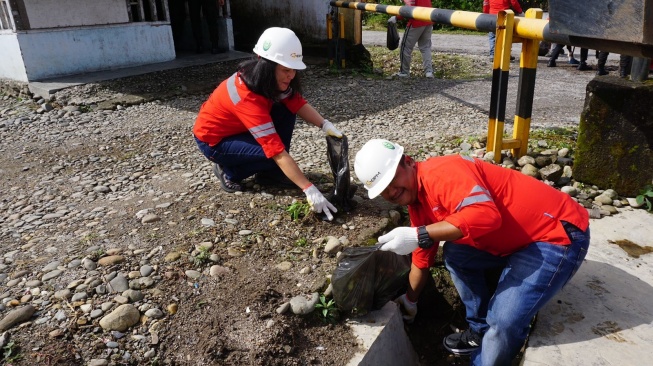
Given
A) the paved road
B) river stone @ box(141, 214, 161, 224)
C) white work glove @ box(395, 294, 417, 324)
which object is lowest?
white work glove @ box(395, 294, 417, 324)

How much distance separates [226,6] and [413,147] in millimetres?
6270

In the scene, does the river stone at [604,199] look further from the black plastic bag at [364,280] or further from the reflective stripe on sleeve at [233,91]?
the reflective stripe on sleeve at [233,91]

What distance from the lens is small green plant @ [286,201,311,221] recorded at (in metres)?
3.41

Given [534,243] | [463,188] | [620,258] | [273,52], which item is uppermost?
[273,52]

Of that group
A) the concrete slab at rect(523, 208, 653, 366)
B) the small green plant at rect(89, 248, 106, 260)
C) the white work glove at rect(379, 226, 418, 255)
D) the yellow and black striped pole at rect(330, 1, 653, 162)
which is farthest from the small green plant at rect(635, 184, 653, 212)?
the small green plant at rect(89, 248, 106, 260)

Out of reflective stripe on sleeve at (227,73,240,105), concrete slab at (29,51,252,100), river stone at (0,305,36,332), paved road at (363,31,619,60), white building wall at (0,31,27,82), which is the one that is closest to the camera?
river stone at (0,305,36,332)

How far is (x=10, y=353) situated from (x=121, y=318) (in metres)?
0.48

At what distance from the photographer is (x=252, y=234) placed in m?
3.25

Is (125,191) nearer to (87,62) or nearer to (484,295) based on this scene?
(484,295)

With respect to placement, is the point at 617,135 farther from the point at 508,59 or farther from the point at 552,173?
the point at 508,59

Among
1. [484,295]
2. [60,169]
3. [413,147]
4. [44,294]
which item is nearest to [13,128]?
[60,169]

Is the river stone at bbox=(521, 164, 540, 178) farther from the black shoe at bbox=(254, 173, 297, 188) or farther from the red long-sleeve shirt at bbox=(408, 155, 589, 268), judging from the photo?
the black shoe at bbox=(254, 173, 297, 188)

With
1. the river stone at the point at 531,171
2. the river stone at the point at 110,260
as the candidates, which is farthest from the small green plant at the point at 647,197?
the river stone at the point at 110,260

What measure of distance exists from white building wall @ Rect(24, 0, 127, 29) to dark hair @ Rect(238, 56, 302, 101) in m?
5.01
